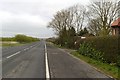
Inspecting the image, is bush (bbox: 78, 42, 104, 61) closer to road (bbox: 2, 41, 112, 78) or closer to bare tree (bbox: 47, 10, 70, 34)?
road (bbox: 2, 41, 112, 78)

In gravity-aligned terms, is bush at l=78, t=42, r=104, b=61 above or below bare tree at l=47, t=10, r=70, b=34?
below

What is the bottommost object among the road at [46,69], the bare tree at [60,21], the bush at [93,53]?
the road at [46,69]

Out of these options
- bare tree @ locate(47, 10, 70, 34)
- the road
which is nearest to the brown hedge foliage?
the road

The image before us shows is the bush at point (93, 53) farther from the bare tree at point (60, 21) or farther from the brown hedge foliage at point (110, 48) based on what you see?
the bare tree at point (60, 21)

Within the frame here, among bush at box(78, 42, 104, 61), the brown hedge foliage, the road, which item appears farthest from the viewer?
bush at box(78, 42, 104, 61)

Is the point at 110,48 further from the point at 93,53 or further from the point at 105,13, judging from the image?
the point at 105,13

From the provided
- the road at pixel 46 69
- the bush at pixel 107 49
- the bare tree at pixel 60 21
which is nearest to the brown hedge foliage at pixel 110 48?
the bush at pixel 107 49

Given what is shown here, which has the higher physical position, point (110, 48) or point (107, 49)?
point (110, 48)

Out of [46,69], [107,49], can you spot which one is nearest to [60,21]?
[107,49]

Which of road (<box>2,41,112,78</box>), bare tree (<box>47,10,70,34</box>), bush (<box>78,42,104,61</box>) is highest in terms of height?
bare tree (<box>47,10,70,34</box>)

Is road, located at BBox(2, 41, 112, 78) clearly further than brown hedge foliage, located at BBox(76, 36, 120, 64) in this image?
No

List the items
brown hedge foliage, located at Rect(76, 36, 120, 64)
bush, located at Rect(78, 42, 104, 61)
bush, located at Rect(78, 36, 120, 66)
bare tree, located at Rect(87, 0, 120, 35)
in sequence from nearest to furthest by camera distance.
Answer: brown hedge foliage, located at Rect(76, 36, 120, 64) < bush, located at Rect(78, 36, 120, 66) < bush, located at Rect(78, 42, 104, 61) < bare tree, located at Rect(87, 0, 120, 35)

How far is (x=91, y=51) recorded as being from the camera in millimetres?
27797

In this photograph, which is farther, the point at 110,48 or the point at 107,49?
the point at 107,49
